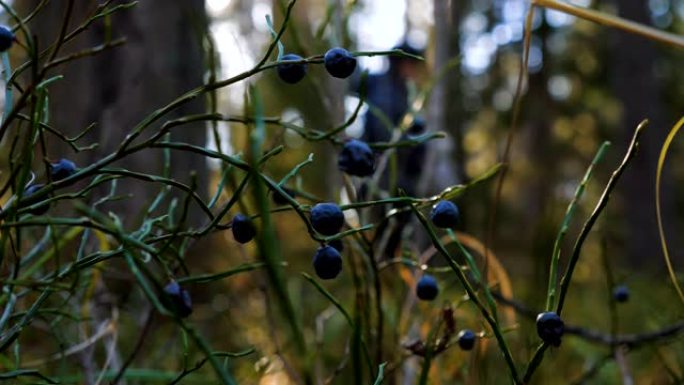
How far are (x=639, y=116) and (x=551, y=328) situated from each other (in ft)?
24.1

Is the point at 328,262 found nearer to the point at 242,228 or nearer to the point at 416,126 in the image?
the point at 242,228

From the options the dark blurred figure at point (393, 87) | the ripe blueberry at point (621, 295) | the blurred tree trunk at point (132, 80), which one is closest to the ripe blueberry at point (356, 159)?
the ripe blueberry at point (621, 295)

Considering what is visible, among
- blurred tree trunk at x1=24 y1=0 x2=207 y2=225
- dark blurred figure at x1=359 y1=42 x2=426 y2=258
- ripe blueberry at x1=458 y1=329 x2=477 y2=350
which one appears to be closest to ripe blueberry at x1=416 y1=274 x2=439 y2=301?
ripe blueberry at x1=458 y1=329 x2=477 y2=350

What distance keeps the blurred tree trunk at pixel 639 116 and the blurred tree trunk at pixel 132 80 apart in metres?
5.97

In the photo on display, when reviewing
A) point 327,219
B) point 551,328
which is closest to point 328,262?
point 327,219

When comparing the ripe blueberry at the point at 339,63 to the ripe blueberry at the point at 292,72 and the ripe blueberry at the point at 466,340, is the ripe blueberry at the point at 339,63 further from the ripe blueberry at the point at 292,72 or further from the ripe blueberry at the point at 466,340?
the ripe blueberry at the point at 466,340

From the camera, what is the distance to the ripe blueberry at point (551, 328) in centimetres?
60

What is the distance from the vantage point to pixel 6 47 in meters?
0.56

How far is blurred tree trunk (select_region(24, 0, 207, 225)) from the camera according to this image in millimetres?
1877

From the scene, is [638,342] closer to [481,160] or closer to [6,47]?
[6,47]

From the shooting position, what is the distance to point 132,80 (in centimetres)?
194

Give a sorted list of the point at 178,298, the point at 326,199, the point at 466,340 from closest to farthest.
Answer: the point at 178,298 < the point at 466,340 < the point at 326,199

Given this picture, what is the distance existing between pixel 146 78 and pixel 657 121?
6449 mm

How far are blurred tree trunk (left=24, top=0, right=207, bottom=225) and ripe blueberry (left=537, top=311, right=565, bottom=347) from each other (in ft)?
4.33
